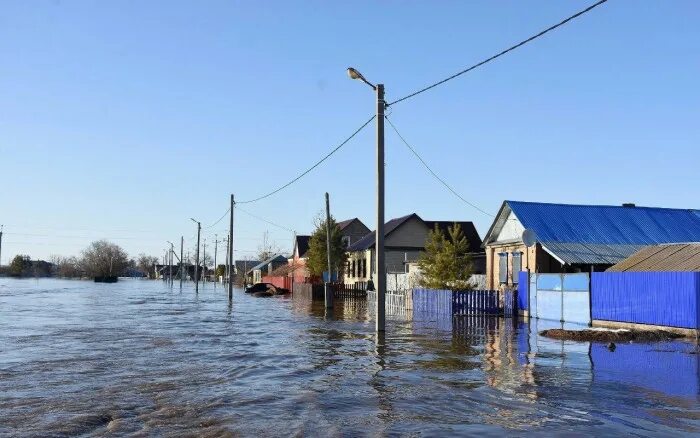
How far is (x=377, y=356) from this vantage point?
52.6 ft

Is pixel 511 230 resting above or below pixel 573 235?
above

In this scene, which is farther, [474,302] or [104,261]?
[104,261]

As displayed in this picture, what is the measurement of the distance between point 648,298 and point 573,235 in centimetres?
1112

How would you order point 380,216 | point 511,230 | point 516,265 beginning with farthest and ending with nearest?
point 511,230
point 516,265
point 380,216

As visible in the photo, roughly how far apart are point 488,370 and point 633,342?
25.7 feet

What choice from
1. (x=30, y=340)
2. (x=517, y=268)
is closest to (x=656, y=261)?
(x=517, y=268)

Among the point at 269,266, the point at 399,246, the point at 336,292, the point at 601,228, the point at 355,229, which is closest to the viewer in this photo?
the point at 601,228

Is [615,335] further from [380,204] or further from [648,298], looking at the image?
[380,204]

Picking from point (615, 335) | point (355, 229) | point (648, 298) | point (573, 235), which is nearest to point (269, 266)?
point (355, 229)

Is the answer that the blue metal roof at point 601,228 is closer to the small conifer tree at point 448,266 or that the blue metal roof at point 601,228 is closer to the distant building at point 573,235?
the distant building at point 573,235

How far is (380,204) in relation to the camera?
2016cm

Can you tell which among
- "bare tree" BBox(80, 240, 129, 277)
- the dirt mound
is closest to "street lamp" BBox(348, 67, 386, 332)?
the dirt mound

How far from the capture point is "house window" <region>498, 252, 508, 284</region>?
119ft

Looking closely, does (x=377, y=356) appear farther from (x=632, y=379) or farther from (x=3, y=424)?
(x=3, y=424)
